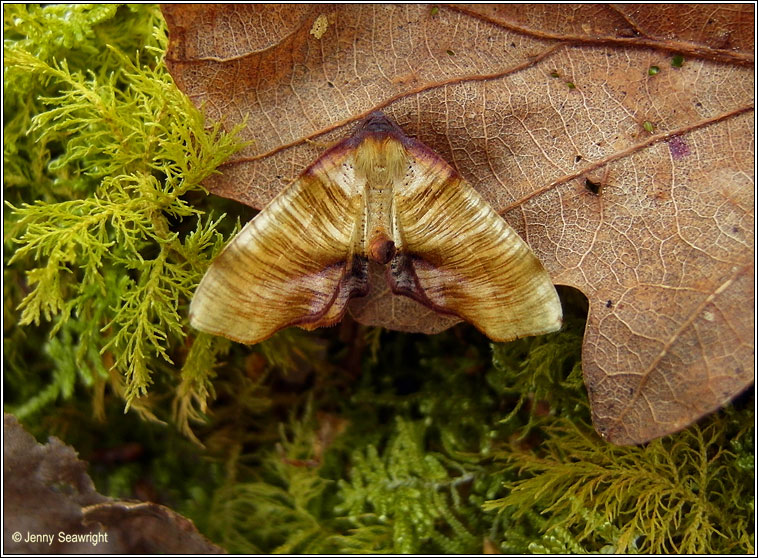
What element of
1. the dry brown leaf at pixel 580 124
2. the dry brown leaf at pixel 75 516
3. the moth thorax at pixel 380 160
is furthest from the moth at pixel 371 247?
the dry brown leaf at pixel 75 516

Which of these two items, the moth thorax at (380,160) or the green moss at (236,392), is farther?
the green moss at (236,392)

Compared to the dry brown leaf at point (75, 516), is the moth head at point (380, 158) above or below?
above

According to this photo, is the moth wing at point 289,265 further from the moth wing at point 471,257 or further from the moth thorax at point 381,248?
the moth wing at point 471,257

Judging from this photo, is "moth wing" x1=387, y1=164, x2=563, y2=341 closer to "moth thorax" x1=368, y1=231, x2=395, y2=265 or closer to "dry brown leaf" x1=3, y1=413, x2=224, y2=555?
"moth thorax" x1=368, y1=231, x2=395, y2=265

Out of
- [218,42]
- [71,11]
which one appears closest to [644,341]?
[218,42]

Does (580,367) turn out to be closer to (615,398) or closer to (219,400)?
(615,398)
